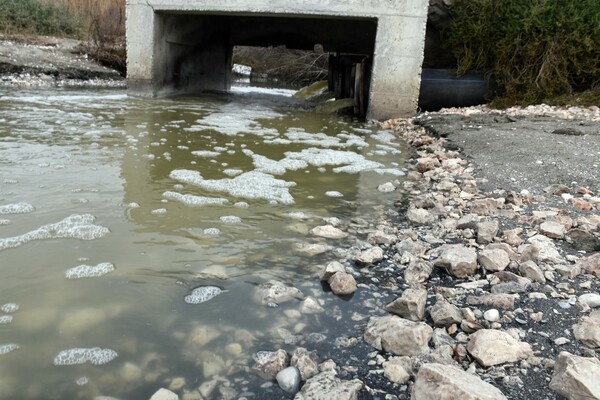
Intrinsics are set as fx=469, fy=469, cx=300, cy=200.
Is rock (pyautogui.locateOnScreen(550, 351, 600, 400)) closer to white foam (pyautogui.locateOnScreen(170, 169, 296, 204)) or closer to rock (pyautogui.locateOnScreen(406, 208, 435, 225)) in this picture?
rock (pyautogui.locateOnScreen(406, 208, 435, 225))

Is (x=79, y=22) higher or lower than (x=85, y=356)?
higher

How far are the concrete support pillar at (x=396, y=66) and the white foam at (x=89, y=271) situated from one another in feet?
21.3

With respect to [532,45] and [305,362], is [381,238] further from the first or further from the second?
[532,45]

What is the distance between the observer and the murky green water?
1.51 meters

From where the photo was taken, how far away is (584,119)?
620cm

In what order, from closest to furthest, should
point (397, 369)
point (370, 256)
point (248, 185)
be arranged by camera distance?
point (397, 369)
point (370, 256)
point (248, 185)

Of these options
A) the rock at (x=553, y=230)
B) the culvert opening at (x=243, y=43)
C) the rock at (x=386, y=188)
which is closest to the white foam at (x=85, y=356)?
the rock at (x=553, y=230)

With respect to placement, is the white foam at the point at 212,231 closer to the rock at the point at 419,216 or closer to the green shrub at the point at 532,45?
the rock at the point at 419,216

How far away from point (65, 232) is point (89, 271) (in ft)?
1.54

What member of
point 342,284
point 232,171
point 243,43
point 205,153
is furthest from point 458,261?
point 243,43

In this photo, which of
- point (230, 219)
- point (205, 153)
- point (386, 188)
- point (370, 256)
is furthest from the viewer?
point (205, 153)

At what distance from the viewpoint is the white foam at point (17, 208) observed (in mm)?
2566

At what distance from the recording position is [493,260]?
212 cm

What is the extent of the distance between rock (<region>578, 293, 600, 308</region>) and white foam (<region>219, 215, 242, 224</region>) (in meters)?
1.72
